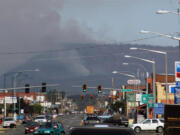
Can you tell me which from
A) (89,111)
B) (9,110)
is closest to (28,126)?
(89,111)

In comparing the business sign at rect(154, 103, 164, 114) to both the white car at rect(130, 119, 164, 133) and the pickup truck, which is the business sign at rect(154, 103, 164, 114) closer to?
the white car at rect(130, 119, 164, 133)

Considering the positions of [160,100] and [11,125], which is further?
[160,100]

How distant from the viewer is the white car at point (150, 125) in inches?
2287

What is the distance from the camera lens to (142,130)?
5966cm

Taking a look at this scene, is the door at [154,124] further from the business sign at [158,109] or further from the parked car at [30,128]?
the parked car at [30,128]

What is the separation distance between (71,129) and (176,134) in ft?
44.3

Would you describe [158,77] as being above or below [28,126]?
above

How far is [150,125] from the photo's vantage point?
194 feet

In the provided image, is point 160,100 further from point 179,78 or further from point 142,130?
point 179,78

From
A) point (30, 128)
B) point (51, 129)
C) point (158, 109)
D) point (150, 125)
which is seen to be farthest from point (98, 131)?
point (158, 109)

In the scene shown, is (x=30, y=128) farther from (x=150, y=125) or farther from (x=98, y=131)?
(x=98, y=131)

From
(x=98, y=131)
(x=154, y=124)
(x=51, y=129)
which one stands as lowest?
(x=154, y=124)

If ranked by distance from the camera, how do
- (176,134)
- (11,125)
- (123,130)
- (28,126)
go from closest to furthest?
(123,130)
(176,134)
(28,126)
(11,125)

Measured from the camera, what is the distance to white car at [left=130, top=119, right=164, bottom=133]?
58.1 m
